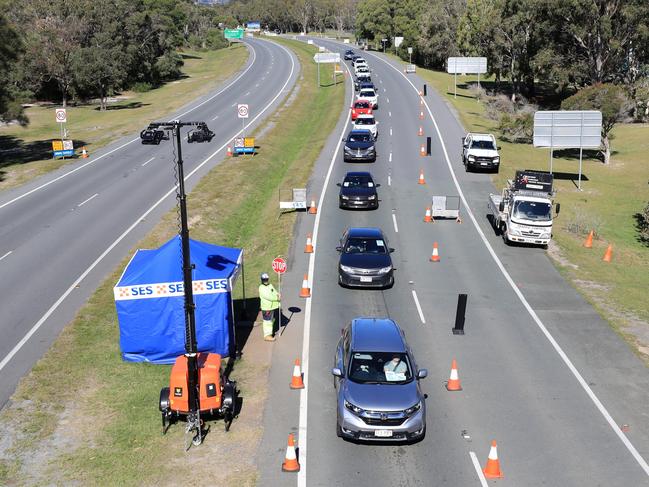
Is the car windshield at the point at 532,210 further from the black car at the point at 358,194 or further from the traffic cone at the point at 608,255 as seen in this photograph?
the black car at the point at 358,194

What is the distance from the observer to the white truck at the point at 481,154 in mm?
41281

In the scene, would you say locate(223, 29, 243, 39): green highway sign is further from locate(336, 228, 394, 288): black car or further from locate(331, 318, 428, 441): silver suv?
locate(331, 318, 428, 441): silver suv

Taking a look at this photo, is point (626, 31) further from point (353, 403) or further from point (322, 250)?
point (353, 403)

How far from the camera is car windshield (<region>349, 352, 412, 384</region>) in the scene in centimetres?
1500

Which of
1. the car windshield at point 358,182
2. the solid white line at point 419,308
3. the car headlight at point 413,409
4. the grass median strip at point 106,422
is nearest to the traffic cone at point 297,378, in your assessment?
the grass median strip at point 106,422

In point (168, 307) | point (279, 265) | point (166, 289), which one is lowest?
point (168, 307)

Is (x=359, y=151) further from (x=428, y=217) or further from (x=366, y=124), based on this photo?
(x=428, y=217)

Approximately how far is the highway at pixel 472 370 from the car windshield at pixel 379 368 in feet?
4.07

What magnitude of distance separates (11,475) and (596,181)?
134ft

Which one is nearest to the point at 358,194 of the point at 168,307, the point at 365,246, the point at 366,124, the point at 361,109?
the point at 365,246

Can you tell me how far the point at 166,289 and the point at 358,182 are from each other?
17841 mm

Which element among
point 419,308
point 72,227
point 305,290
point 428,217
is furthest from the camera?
point 428,217

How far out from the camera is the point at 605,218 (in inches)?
1436

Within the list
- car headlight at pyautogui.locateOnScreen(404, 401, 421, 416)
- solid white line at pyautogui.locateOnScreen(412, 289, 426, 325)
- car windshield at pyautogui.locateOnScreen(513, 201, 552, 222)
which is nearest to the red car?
car windshield at pyautogui.locateOnScreen(513, 201, 552, 222)
